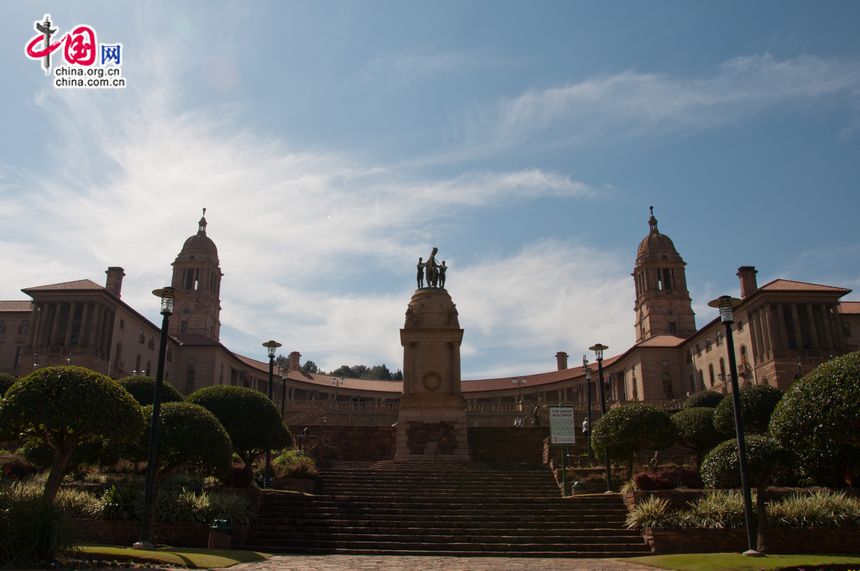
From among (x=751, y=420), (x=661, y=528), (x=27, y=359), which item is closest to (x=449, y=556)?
(x=661, y=528)

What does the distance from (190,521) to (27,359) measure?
5358 cm

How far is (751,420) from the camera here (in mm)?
32281

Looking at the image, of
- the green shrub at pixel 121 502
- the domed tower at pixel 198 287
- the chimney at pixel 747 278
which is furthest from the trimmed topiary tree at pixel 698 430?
the domed tower at pixel 198 287

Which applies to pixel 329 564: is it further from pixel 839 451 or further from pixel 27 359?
pixel 27 359

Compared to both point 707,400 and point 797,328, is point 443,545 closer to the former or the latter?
point 707,400

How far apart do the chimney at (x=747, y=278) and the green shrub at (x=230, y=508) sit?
60.7m

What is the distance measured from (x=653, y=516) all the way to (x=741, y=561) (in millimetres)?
4936

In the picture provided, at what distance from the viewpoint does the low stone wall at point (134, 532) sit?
1922cm

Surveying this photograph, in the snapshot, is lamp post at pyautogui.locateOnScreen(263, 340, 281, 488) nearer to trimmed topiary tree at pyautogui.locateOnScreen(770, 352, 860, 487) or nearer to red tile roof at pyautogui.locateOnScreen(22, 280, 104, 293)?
trimmed topiary tree at pyautogui.locateOnScreen(770, 352, 860, 487)

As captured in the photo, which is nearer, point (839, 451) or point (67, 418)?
point (67, 418)

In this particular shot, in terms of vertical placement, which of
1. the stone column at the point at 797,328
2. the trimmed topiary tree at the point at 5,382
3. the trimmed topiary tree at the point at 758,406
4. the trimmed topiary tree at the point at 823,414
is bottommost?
the trimmed topiary tree at the point at 823,414

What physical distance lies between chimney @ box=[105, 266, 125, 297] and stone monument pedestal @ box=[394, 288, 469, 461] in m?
44.3

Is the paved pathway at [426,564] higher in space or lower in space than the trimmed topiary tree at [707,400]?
lower

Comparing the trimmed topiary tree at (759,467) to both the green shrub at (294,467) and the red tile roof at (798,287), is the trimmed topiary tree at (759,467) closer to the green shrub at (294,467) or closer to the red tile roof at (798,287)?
the green shrub at (294,467)
